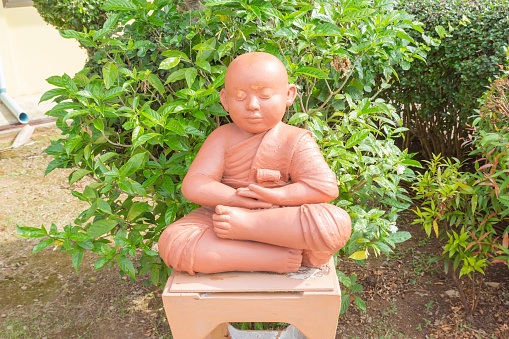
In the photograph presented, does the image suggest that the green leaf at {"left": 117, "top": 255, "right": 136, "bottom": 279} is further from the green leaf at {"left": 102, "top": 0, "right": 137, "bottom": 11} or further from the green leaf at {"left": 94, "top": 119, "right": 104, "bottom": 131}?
the green leaf at {"left": 102, "top": 0, "right": 137, "bottom": 11}

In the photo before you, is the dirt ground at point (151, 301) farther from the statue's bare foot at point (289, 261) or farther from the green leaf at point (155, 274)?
the statue's bare foot at point (289, 261)

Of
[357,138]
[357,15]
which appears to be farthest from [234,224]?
[357,15]

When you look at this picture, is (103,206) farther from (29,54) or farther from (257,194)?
(29,54)

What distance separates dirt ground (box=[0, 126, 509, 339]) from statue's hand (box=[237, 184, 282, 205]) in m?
1.42

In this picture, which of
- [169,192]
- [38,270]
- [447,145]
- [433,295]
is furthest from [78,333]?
[447,145]

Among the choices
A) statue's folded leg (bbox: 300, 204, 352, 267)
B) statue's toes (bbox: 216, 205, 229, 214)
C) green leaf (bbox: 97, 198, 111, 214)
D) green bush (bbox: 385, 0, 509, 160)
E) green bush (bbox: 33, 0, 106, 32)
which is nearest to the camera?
statue's folded leg (bbox: 300, 204, 352, 267)

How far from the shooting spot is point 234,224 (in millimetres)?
1942

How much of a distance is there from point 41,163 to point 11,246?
2022 millimetres

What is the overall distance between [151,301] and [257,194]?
1.77 meters

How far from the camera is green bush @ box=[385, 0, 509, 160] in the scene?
343 centimetres

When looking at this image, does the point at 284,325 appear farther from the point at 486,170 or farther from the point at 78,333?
the point at 486,170

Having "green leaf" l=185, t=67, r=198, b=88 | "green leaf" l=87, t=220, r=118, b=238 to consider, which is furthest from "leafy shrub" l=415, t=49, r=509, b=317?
"green leaf" l=87, t=220, r=118, b=238

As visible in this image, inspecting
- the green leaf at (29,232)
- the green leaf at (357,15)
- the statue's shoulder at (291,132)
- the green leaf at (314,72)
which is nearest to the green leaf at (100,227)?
the green leaf at (29,232)

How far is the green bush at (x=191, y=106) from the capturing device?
2.44 meters
